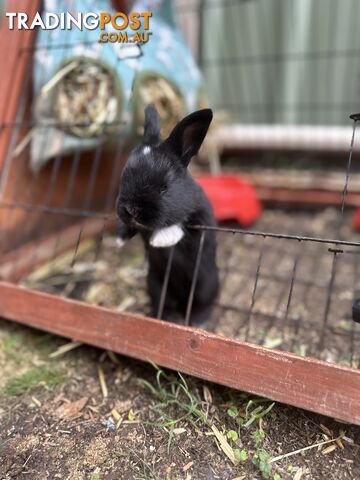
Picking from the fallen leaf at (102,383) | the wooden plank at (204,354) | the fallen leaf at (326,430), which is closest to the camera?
the wooden plank at (204,354)

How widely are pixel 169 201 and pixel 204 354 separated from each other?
22.7 inches

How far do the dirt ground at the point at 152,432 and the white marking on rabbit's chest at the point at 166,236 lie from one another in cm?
53

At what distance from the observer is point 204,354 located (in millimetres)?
1588

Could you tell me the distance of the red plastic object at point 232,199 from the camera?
127 inches

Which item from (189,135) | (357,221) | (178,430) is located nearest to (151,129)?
(189,135)

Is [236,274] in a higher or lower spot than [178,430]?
higher

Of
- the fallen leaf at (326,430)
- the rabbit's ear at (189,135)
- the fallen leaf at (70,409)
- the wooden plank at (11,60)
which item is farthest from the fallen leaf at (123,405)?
the wooden plank at (11,60)

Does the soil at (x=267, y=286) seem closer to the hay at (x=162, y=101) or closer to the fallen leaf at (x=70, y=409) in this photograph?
the fallen leaf at (x=70, y=409)

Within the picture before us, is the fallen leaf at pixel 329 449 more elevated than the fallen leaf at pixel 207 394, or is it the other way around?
the fallen leaf at pixel 207 394

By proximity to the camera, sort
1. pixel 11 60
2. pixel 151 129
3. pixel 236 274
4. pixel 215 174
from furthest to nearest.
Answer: pixel 215 174 < pixel 236 274 < pixel 11 60 < pixel 151 129

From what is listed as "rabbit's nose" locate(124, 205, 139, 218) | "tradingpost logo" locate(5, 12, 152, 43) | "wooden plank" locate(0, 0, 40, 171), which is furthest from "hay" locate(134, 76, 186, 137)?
"rabbit's nose" locate(124, 205, 139, 218)

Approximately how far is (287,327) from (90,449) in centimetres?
115

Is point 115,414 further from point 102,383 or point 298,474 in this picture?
point 298,474

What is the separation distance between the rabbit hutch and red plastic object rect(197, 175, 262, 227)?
0.44 feet
